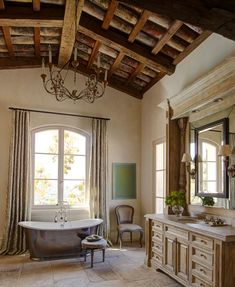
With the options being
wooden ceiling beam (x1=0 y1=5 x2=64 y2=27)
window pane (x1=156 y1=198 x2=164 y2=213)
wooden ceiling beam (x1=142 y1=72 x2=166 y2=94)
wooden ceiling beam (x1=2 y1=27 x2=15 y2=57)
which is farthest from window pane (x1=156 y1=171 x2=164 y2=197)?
wooden ceiling beam (x1=2 y1=27 x2=15 y2=57)

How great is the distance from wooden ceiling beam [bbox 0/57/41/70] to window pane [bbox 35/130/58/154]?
153 cm

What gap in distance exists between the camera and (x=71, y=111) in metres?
6.52

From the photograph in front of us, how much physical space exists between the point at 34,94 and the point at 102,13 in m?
2.58

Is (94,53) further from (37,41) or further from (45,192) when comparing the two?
(45,192)

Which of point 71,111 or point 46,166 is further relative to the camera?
point 71,111

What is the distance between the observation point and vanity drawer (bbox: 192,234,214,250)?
3.31 meters

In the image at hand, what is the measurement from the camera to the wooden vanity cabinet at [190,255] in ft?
10.2

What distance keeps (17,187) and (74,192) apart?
1.29 metres

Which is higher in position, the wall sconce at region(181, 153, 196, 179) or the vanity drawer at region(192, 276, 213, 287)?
the wall sconce at region(181, 153, 196, 179)

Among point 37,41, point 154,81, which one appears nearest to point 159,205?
point 154,81

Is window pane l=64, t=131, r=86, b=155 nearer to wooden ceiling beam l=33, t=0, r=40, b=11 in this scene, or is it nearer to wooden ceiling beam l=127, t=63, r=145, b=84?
wooden ceiling beam l=127, t=63, r=145, b=84

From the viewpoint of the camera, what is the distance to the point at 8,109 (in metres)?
6.05

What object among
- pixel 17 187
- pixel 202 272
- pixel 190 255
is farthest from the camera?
pixel 17 187

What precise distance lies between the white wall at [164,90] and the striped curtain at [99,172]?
1.03 meters
